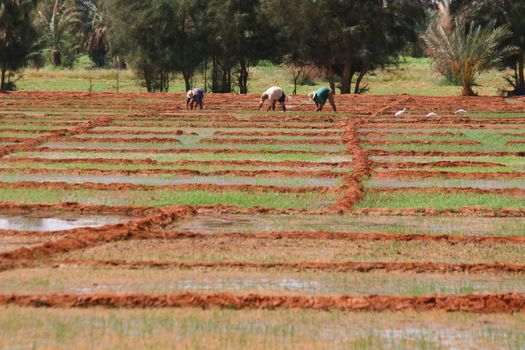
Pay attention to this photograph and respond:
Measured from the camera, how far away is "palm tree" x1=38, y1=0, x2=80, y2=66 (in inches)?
2013

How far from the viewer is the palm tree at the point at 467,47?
30516 millimetres

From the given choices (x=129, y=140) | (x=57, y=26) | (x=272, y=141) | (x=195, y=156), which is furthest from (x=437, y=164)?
(x=57, y=26)

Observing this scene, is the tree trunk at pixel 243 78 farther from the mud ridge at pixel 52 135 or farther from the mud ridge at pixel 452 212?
the mud ridge at pixel 452 212

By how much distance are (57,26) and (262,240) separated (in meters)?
44.9

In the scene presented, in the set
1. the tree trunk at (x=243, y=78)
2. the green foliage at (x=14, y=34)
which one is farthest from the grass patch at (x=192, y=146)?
the green foliage at (x=14, y=34)

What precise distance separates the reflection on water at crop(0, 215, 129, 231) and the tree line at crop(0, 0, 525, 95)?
22.8 meters

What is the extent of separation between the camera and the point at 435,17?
108 ft

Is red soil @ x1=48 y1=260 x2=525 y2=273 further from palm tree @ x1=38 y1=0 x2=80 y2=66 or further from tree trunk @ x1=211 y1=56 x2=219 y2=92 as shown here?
palm tree @ x1=38 y1=0 x2=80 y2=66

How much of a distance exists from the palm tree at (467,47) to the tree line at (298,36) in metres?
0.03

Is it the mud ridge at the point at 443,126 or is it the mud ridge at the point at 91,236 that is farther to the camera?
the mud ridge at the point at 443,126

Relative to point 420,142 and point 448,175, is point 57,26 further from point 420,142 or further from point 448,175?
point 448,175

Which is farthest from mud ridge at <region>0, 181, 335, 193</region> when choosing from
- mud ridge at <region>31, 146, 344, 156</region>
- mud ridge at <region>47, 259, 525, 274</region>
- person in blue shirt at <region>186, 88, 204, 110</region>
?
person in blue shirt at <region>186, 88, 204, 110</region>

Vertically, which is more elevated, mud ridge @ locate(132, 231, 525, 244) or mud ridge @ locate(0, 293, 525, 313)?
mud ridge @ locate(132, 231, 525, 244)

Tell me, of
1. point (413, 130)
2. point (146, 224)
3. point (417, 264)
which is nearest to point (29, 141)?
point (413, 130)
